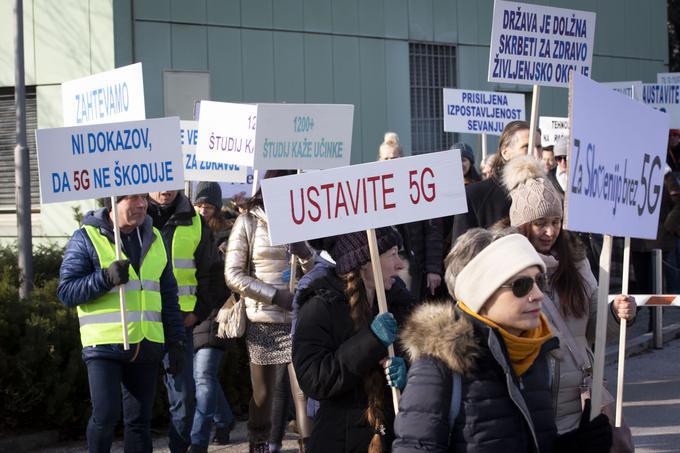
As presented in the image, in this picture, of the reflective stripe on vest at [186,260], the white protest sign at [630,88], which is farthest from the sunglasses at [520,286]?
the white protest sign at [630,88]

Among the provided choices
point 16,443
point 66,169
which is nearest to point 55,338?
point 16,443

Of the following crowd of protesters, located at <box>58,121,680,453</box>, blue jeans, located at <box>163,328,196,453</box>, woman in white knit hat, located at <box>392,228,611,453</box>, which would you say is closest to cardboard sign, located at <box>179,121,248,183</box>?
crowd of protesters, located at <box>58,121,680,453</box>

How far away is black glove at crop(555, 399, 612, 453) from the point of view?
3783mm

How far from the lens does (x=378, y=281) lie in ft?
14.5

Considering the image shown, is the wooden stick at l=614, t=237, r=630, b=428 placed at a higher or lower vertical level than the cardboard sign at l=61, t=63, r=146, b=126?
lower

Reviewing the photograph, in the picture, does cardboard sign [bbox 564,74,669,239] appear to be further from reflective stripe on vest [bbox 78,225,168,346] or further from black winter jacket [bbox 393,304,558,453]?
reflective stripe on vest [bbox 78,225,168,346]

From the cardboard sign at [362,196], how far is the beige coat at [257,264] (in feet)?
9.35

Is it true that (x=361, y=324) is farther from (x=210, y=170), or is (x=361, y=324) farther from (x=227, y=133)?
(x=210, y=170)

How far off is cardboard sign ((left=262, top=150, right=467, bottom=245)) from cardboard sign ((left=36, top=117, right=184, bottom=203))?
7.18ft

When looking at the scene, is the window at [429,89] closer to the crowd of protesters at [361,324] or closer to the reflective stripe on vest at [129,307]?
the crowd of protesters at [361,324]

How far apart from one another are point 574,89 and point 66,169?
3.40 meters

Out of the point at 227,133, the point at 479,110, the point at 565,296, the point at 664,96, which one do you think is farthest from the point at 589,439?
the point at 664,96

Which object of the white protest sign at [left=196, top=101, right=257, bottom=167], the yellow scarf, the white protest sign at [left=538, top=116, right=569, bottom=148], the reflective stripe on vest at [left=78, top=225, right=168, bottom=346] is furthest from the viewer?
the white protest sign at [left=538, top=116, right=569, bottom=148]

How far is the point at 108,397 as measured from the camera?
6.07 meters
